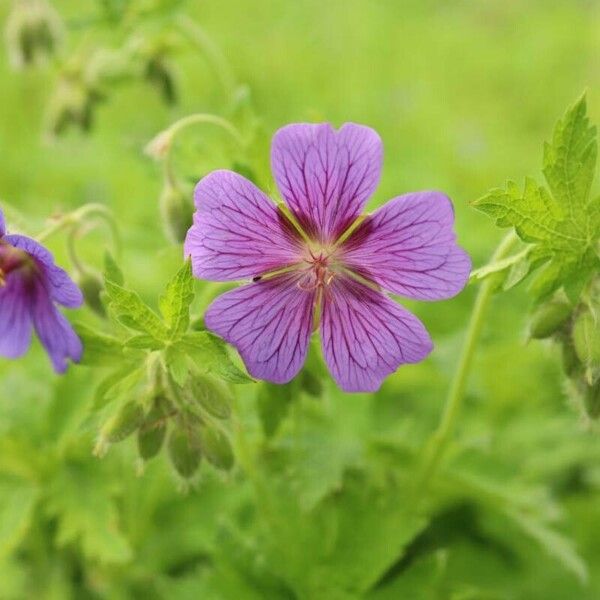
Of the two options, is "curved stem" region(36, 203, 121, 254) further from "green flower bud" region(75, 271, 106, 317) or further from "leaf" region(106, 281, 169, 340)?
"leaf" region(106, 281, 169, 340)

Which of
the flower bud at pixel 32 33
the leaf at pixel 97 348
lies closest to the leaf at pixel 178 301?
the leaf at pixel 97 348

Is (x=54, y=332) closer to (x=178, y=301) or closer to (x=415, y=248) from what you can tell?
(x=178, y=301)

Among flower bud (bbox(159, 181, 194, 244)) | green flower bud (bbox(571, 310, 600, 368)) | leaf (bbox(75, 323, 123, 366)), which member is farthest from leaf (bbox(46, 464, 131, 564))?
green flower bud (bbox(571, 310, 600, 368))

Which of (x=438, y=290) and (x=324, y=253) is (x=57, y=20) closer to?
(x=324, y=253)

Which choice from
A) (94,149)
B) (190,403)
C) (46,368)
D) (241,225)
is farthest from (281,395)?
(94,149)

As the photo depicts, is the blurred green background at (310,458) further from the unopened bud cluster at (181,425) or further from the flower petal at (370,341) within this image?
the flower petal at (370,341)

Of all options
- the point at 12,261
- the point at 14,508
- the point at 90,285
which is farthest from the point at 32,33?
the point at 14,508
